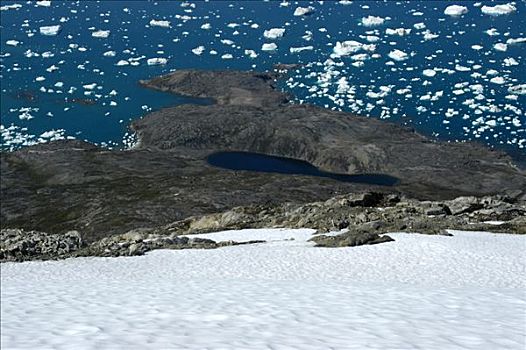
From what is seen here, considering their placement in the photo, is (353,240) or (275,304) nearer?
(275,304)

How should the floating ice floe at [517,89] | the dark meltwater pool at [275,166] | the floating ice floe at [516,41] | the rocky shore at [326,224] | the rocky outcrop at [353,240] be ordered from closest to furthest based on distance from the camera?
the rocky outcrop at [353,240]
the rocky shore at [326,224]
the dark meltwater pool at [275,166]
the floating ice floe at [517,89]
the floating ice floe at [516,41]

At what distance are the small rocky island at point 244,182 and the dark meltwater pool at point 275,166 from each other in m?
1.82

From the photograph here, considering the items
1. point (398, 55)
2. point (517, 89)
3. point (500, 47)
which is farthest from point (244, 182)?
point (500, 47)

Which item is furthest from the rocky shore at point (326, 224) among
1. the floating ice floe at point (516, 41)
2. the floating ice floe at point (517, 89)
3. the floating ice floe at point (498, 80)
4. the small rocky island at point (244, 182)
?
the floating ice floe at point (516, 41)

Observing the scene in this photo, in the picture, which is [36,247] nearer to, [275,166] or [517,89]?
[275,166]

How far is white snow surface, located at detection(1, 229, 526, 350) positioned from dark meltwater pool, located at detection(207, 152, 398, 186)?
103 meters

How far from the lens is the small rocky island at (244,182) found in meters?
48.3

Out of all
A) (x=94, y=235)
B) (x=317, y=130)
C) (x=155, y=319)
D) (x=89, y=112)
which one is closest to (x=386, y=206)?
(x=155, y=319)

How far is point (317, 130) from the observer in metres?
157

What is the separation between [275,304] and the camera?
1762cm

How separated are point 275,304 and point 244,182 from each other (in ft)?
341

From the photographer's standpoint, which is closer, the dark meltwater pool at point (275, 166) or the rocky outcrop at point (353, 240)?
the rocky outcrop at point (353, 240)

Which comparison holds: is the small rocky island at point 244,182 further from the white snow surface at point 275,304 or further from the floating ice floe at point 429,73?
the floating ice floe at point 429,73

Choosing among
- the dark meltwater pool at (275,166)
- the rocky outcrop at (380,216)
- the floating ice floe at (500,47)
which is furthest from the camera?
the floating ice floe at (500,47)
